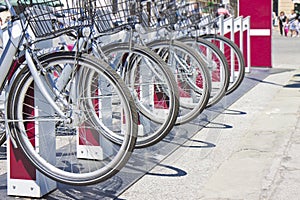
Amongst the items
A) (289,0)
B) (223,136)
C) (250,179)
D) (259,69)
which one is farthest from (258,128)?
(289,0)

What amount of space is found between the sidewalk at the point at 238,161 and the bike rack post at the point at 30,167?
23.4 inches

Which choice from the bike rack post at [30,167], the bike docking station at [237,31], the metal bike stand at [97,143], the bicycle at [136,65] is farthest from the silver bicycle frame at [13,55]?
the bike docking station at [237,31]

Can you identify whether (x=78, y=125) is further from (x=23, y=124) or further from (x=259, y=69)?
(x=259, y=69)

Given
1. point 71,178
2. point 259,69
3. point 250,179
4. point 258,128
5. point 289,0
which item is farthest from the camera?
point 289,0

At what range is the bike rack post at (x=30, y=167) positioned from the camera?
434cm

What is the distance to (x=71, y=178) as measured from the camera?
4203 mm

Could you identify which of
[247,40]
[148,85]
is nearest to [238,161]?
[148,85]

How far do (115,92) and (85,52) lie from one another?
0.34m

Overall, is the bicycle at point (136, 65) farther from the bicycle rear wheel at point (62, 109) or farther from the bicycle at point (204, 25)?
the bicycle at point (204, 25)

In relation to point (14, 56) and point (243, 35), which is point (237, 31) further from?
point (14, 56)

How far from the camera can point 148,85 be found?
592cm

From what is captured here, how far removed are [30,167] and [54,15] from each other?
1.02 m

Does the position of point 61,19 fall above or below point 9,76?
above

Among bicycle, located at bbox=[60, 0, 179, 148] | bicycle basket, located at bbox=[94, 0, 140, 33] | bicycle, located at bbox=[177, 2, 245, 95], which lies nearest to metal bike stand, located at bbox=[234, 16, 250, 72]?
bicycle, located at bbox=[177, 2, 245, 95]
